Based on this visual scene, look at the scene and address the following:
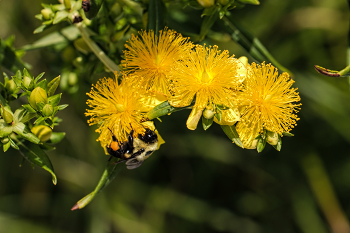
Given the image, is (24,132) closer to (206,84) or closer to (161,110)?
(161,110)

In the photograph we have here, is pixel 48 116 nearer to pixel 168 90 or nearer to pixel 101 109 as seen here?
pixel 101 109

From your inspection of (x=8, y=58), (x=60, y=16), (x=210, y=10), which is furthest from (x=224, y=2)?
(x=8, y=58)

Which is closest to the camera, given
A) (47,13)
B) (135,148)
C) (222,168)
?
(135,148)

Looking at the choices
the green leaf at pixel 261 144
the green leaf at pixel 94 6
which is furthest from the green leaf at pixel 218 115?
the green leaf at pixel 94 6

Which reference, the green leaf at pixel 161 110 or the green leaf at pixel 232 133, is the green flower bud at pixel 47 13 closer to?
the green leaf at pixel 161 110

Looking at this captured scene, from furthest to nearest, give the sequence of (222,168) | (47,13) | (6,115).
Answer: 1. (222,168)
2. (47,13)
3. (6,115)

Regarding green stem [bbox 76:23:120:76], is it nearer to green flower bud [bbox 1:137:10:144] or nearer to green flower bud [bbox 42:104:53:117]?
green flower bud [bbox 42:104:53:117]
